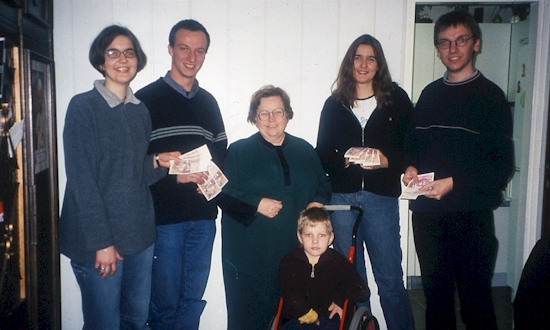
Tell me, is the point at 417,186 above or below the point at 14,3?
below

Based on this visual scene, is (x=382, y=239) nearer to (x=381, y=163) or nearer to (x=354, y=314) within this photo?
(x=381, y=163)

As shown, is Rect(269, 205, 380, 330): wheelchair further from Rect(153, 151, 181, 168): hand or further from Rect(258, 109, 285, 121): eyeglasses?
Rect(153, 151, 181, 168): hand

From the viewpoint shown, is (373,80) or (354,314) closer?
(354,314)

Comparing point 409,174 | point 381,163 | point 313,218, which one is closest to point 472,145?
point 409,174

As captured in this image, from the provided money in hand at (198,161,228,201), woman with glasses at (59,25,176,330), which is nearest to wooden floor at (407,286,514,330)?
money in hand at (198,161,228,201)

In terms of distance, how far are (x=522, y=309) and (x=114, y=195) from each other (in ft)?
6.05

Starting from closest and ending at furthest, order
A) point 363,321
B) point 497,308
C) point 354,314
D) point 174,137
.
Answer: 1. point 354,314
2. point 363,321
3. point 174,137
4. point 497,308

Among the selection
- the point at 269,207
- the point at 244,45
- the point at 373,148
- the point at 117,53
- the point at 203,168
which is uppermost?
the point at 244,45

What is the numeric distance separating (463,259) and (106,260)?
188 cm

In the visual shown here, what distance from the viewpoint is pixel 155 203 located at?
2412 mm

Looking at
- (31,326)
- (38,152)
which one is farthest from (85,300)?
(38,152)

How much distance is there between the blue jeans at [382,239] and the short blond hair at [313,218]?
0.30 m

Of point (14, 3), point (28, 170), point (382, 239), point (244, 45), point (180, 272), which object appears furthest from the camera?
point (244, 45)

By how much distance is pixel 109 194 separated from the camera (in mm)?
1958
